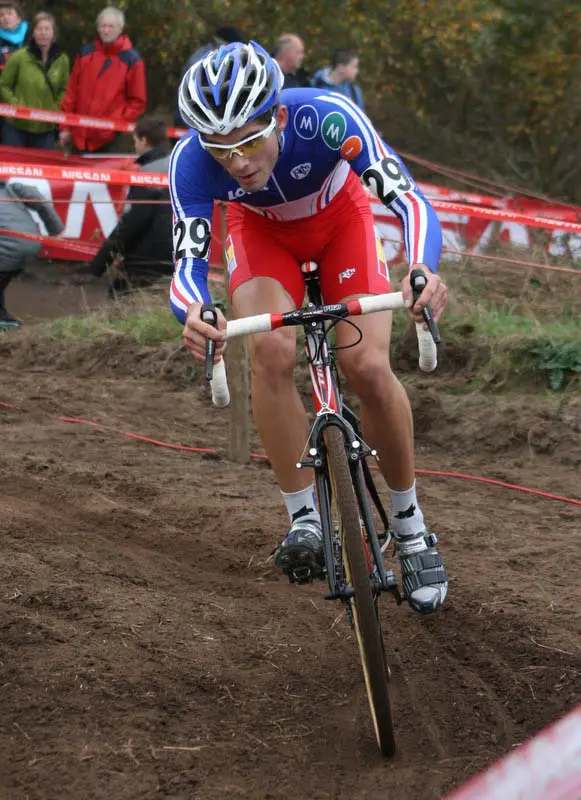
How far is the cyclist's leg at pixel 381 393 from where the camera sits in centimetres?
472

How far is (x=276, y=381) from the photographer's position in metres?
4.82

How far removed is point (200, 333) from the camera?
164 inches

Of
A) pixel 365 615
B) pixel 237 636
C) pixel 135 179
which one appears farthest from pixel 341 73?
pixel 365 615

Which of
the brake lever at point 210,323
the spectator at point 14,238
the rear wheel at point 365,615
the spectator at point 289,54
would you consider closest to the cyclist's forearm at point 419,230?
the brake lever at point 210,323

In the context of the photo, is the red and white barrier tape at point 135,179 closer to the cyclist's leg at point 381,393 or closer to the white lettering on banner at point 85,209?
the white lettering on banner at point 85,209

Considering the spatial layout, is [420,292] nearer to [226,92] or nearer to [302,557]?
[226,92]

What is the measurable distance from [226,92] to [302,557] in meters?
1.79

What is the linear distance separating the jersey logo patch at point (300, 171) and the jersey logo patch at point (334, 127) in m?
0.14

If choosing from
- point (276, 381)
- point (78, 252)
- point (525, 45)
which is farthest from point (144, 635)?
point (525, 45)

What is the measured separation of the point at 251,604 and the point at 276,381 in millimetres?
1197

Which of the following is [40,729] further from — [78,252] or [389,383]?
[78,252]

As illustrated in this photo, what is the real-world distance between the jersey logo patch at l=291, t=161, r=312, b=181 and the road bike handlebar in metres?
0.75

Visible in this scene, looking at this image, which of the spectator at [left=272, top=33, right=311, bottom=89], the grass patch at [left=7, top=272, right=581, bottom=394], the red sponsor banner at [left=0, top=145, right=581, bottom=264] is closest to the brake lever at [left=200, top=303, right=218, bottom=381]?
the grass patch at [left=7, top=272, right=581, bottom=394]

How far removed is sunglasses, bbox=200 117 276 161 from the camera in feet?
14.3
